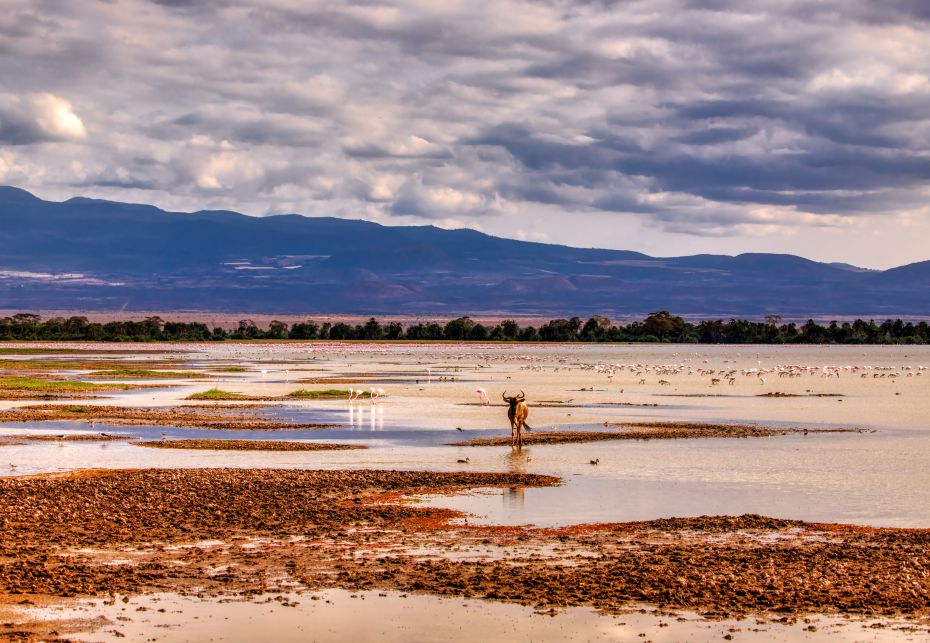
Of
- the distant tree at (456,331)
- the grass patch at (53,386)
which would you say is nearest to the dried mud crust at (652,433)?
the grass patch at (53,386)

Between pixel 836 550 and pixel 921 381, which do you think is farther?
pixel 921 381

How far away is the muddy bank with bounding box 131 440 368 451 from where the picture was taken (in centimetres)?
3162

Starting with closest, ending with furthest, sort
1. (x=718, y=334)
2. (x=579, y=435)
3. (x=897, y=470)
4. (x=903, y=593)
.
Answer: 1. (x=903, y=593)
2. (x=897, y=470)
3. (x=579, y=435)
4. (x=718, y=334)

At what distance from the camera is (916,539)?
60.0 feet

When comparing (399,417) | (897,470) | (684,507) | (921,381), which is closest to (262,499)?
(684,507)

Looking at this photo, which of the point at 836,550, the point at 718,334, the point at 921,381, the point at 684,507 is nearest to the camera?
the point at 836,550

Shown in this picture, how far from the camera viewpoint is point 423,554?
17.0m

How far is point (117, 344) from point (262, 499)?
4945 inches

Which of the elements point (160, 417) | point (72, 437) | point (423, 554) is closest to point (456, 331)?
point (160, 417)

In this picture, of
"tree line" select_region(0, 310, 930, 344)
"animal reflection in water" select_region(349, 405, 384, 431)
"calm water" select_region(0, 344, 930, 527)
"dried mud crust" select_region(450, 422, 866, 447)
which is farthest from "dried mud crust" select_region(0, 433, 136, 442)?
"tree line" select_region(0, 310, 930, 344)

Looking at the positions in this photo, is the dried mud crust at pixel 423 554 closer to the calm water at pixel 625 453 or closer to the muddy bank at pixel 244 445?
the calm water at pixel 625 453

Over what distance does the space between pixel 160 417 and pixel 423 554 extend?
25.0 meters

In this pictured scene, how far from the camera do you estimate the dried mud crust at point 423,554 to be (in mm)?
14633

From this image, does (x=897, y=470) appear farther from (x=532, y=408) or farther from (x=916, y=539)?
(x=532, y=408)
